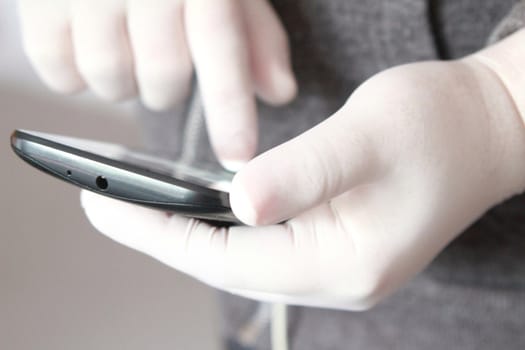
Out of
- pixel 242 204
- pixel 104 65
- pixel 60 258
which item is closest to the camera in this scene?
pixel 242 204

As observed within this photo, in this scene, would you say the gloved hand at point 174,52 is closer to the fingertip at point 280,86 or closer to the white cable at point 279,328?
the fingertip at point 280,86

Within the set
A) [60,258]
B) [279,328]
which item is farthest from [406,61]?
[60,258]

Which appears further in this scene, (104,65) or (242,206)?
(104,65)

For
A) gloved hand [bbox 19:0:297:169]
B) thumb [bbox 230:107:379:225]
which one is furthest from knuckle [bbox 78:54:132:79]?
thumb [bbox 230:107:379:225]

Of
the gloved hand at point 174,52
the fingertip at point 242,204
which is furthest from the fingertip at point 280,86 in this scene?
the fingertip at point 242,204

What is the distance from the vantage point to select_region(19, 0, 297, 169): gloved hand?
276 millimetres

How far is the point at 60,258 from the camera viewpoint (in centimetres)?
51

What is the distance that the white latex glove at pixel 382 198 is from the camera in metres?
0.22

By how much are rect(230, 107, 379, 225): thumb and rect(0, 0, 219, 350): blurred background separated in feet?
1.07

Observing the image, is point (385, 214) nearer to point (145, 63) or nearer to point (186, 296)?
point (145, 63)

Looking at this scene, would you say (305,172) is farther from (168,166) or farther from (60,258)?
(60,258)

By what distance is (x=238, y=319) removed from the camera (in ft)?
1.40

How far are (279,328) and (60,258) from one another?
205 millimetres

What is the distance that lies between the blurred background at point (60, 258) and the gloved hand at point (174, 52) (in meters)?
0.19
